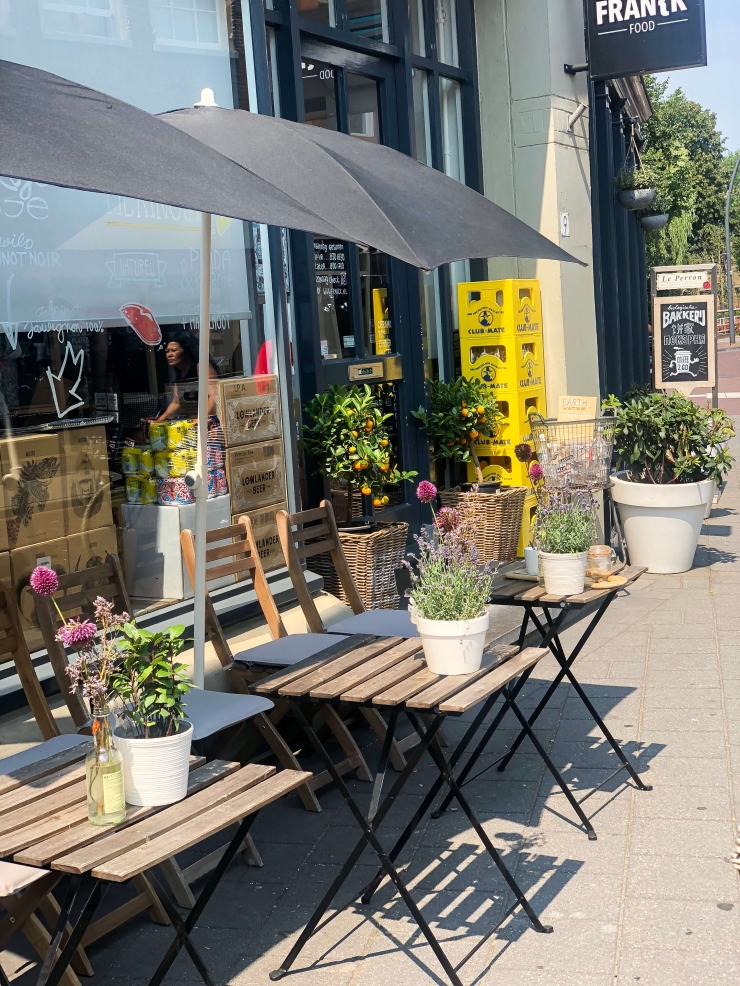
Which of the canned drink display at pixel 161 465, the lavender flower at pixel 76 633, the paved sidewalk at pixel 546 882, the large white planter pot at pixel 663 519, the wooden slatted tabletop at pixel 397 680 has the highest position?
the canned drink display at pixel 161 465

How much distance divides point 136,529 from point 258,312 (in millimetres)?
Answer: 1385

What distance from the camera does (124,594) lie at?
4098mm

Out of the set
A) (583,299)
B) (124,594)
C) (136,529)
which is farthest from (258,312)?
(583,299)

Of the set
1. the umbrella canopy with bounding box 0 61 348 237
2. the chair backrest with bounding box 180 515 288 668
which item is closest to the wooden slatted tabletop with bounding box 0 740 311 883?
the umbrella canopy with bounding box 0 61 348 237

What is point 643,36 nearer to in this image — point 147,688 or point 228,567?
point 228,567

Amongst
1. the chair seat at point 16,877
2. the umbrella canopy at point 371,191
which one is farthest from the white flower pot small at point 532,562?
the chair seat at point 16,877

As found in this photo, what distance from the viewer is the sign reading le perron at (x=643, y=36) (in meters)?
8.49

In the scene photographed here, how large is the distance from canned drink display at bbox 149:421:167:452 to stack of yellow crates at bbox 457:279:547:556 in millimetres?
3221

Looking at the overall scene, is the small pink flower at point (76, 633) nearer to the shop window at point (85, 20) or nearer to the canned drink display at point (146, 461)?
the canned drink display at point (146, 461)

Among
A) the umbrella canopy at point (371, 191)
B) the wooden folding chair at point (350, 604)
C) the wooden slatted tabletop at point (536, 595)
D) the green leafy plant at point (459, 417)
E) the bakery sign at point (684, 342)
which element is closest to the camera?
the umbrella canopy at point (371, 191)

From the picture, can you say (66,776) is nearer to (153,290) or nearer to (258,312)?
(153,290)

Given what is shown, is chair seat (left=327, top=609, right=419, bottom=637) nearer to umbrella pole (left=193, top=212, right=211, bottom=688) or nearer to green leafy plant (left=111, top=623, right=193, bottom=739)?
umbrella pole (left=193, top=212, right=211, bottom=688)

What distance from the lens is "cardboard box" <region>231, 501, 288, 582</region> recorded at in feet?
18.5

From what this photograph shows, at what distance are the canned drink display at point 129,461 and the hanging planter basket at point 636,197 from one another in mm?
7178
